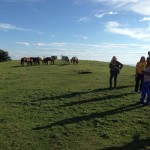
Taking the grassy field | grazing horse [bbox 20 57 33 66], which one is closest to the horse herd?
grazing horse [bbox 20 57 33 66]

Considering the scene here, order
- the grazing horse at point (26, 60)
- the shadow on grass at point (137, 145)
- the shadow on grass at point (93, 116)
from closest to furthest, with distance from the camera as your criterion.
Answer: the shadow on grass at point (137, 145)
the shadow on grass at point (93, 116)
the grazing horse at point (26, 60)

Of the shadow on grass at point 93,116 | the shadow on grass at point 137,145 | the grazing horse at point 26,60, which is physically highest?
the grazing horse at point 26,60

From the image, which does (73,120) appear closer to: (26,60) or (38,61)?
(26,60)

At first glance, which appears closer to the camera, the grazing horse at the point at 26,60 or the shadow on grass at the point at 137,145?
the shadow on grass at the point at 137,145

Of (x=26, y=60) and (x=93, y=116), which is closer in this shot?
(x=93, y=116)

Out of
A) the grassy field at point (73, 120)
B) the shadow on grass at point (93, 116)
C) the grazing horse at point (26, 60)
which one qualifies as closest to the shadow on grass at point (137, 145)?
the grassy field at point (73, 120)

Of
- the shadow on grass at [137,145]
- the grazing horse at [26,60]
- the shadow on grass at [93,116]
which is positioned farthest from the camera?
the grazing horse at [26,60]

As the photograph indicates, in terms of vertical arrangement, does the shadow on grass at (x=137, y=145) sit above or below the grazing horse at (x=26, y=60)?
below

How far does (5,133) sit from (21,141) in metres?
1.20

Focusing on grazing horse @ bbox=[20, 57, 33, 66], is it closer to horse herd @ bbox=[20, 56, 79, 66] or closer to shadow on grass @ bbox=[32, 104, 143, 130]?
horse herd @ bbox=[20, 56, 79, 66]

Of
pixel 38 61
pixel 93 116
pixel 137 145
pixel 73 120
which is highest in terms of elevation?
pixel 38 61

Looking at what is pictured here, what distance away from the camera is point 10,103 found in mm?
20141

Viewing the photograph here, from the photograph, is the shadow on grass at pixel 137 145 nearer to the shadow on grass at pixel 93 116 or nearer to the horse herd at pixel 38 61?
the shadow on grass at pixel 93 116

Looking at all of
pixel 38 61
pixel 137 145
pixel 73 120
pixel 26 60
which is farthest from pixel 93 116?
pixel 38 61
